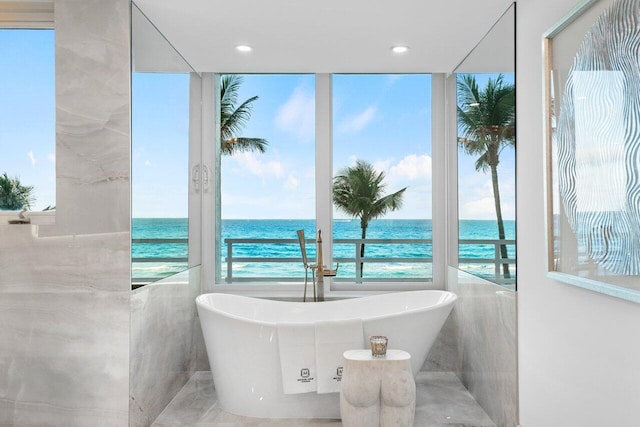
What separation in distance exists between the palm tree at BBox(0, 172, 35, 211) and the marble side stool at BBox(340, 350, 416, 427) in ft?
6.42

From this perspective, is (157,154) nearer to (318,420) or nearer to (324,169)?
(324,169)

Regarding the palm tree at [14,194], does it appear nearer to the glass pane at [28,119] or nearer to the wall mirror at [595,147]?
the glass pane at [28,119]

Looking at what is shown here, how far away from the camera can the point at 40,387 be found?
2652 mm

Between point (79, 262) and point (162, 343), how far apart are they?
837 millimetres

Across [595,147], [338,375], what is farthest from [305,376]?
[595,147]

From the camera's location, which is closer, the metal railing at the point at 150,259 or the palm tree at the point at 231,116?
the metal railing at the point at 150,259

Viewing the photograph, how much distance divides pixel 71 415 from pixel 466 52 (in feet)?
10.8

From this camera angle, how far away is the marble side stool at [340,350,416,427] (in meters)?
2.79

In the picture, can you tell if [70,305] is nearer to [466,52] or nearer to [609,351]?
[609,351]

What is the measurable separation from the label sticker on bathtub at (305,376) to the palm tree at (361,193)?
140 centimetres

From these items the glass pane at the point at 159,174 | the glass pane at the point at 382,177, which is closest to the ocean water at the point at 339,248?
the glass pane at the point at 382,177

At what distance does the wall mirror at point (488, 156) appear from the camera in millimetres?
2852

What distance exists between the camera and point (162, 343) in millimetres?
3223

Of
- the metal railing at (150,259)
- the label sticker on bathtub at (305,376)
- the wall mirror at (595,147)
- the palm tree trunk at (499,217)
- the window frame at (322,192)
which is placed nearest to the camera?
the wall mirror at (595,147)
